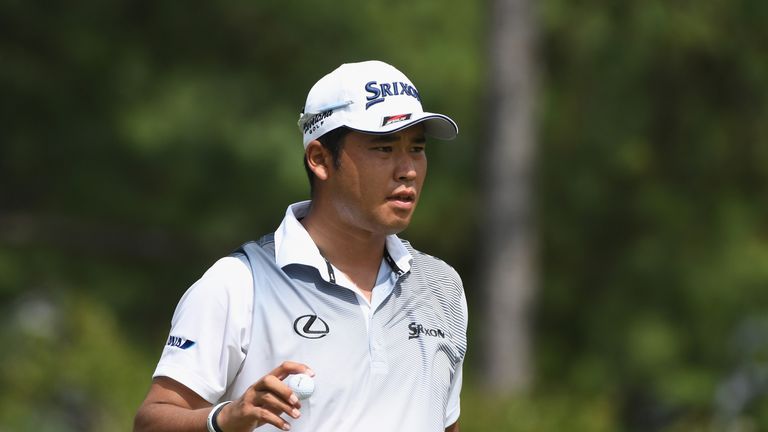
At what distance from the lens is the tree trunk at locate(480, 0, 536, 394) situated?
42.1 ft

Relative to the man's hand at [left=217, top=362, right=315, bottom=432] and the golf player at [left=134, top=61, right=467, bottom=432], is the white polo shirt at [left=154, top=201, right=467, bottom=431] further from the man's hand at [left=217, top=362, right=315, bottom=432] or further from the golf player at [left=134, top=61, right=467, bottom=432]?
the man's hand at [left=217, top=362, right=315, bottom=432]

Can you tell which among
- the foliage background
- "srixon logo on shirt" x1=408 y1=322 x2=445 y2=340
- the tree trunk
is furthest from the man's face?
the tree trunk

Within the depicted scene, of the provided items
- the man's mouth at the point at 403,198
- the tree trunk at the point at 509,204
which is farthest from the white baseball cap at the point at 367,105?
the tree trunk at the point at 509,204

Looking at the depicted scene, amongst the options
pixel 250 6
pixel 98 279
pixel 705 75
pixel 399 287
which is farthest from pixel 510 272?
pixel 399 287

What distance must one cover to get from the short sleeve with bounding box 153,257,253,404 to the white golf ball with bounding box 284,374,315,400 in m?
0.29

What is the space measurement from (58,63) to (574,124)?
5.08 metres

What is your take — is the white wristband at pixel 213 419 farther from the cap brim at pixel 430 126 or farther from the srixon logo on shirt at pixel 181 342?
the cap brim at pixel 430 126

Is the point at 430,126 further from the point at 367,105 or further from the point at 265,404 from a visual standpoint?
the point at 265,404

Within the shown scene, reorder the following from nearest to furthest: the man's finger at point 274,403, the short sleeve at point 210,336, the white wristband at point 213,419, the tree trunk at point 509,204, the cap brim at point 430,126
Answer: the man's finger at point 274,403 < the white wristband at point 213,419 < the short sleeve at point 210,336 < the cap brim at point 430,126 < the tree trunk at point 509,204

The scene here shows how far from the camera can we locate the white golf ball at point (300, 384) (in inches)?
129

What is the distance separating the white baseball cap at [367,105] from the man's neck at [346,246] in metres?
0.21

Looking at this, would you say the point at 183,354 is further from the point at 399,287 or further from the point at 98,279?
the point at 98,279

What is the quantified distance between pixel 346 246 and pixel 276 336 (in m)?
0.38

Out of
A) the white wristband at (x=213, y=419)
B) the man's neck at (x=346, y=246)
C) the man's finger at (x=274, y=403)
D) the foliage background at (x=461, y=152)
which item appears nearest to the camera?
the man's finger at (x=274, y=403)
